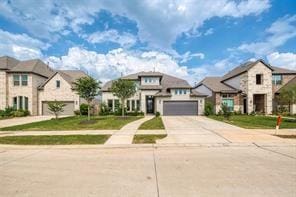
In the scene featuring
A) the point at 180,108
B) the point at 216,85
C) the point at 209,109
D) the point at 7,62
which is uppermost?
the point at 7,62

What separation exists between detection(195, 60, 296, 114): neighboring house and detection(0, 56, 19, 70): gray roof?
30.0m

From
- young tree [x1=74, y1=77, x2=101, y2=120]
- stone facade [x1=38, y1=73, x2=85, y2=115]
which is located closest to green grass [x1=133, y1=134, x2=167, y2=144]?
young tree [x1=74, y1=77, x2=101, y2=120]

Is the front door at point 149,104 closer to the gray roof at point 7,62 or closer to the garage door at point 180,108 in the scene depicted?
the garage door at point 180,108

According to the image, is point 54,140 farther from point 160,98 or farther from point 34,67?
point 34,67

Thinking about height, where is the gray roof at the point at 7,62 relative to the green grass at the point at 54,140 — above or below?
above

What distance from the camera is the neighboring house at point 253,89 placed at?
1421 inches

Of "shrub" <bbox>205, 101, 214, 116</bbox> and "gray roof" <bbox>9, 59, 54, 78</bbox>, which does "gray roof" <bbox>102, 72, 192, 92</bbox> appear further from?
"gray roof" <bbox>9, 59, 54, 78</bbox>

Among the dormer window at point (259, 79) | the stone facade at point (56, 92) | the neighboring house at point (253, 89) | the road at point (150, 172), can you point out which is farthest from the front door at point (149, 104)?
the road at point (150, 172)

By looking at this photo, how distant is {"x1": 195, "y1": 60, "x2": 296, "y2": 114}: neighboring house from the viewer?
3609 centimetres

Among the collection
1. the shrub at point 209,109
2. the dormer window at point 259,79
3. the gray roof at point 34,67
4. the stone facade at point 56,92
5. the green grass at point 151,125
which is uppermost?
the gray roof at point 34,67

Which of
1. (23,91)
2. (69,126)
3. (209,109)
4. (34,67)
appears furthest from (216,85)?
(23,91)

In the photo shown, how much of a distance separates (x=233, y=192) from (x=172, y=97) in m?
30.7

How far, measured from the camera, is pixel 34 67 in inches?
1394

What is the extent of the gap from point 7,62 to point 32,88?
5384 millimetres
